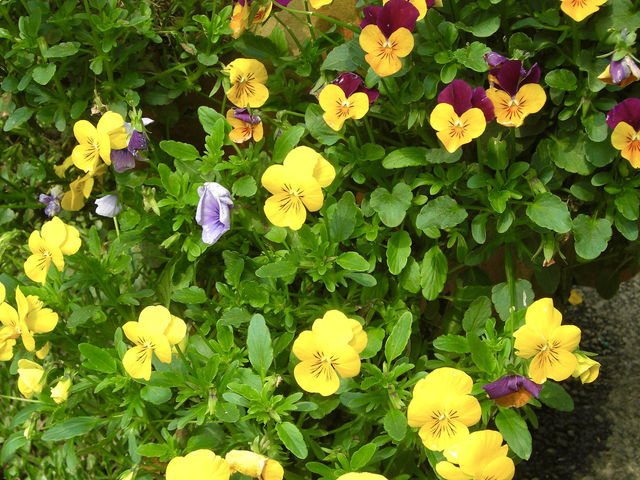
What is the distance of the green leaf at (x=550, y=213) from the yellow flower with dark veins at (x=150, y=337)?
2.50ft

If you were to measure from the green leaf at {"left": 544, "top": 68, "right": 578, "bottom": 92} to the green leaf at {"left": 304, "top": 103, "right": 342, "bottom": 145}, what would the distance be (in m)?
0.49

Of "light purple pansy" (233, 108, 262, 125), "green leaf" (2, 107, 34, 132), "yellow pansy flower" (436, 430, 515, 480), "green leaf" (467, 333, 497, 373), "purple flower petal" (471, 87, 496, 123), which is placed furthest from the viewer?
"green leaf" (2, 107, 34, 132)

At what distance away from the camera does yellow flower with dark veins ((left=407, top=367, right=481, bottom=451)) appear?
4.31 feet

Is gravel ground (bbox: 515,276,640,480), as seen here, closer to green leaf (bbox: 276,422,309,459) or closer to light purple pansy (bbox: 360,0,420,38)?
green leaf (bbox: 276,422,309,459)

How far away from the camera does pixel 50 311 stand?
1662mm

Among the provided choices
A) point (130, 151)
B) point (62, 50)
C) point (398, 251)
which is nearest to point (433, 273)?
point (398, 251)

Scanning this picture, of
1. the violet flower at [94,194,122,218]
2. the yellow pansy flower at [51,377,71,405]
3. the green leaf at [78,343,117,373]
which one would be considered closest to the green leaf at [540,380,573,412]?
the green leaf at [78,343,117,373]

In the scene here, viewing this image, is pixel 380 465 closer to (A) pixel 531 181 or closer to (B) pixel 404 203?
(B) pixel 404 203

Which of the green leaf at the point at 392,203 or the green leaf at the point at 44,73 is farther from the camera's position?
the green leaf at the point at 44,73

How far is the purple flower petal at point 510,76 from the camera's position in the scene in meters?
1.54

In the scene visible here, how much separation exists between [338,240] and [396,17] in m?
0.49

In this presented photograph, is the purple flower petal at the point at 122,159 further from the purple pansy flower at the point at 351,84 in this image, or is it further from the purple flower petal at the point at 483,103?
the purple flower petal at the point at 483,103

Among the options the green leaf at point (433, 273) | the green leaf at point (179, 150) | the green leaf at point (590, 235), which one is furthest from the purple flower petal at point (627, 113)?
the green leaf at point (179, 150)

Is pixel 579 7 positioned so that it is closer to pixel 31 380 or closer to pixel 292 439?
pixel 292 439
